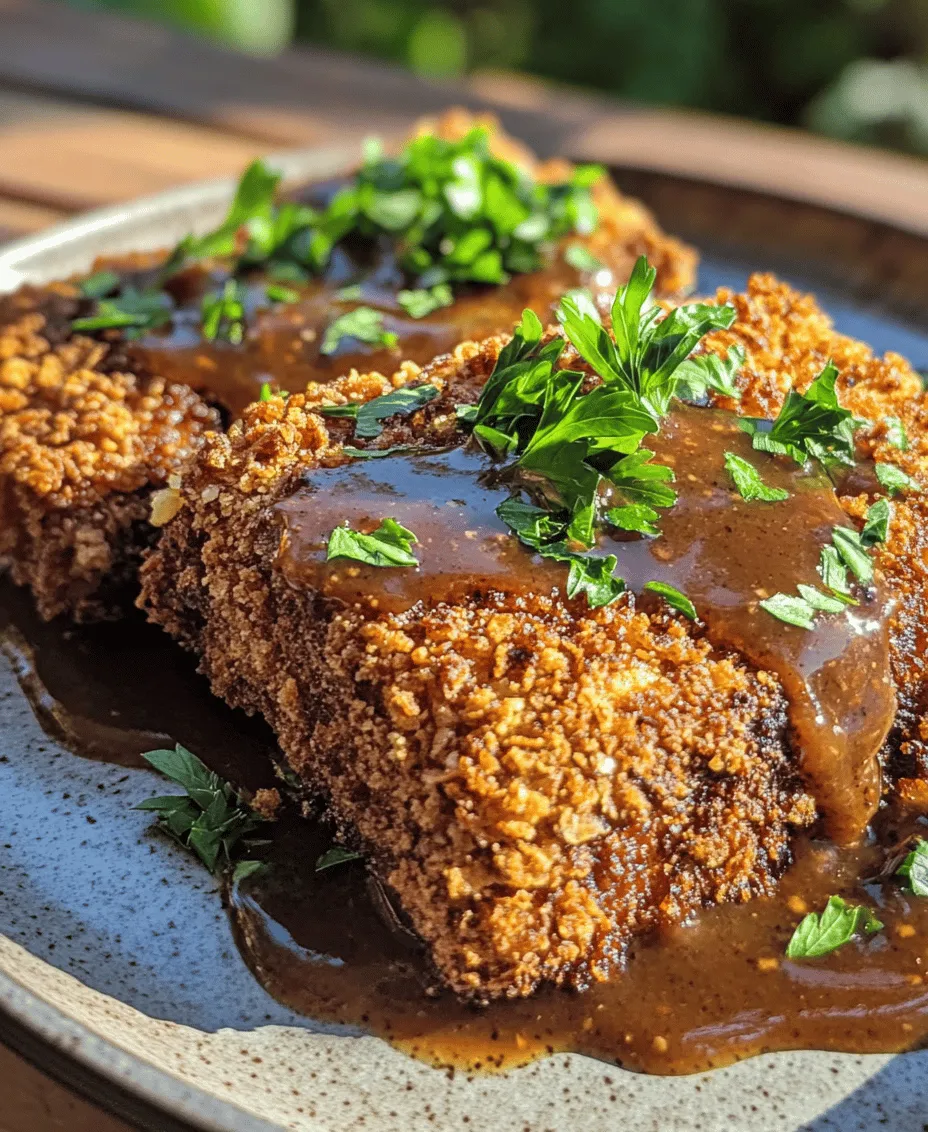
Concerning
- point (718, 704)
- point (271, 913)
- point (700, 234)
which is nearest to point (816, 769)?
point (718, 704)

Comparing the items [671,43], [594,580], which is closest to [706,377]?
[594,580]

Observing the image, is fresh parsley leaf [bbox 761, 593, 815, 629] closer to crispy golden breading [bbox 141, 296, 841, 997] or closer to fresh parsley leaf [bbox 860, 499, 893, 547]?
crispy golden breading [bbox 141, 296, 841, 997]

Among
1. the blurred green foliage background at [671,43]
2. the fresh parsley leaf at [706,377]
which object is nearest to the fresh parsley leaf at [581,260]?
the fresh parsley leaf at [706,377]

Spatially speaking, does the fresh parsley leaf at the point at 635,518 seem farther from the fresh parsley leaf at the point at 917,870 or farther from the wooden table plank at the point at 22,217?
the wooden table plank at the point at 22,217

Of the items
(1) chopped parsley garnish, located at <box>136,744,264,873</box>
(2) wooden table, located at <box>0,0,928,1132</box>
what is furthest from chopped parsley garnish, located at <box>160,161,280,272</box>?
(1) chopped parsley garnish, located at <box>136,744,264,873</box>

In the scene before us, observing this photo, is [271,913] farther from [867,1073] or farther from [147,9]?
[147,9]
